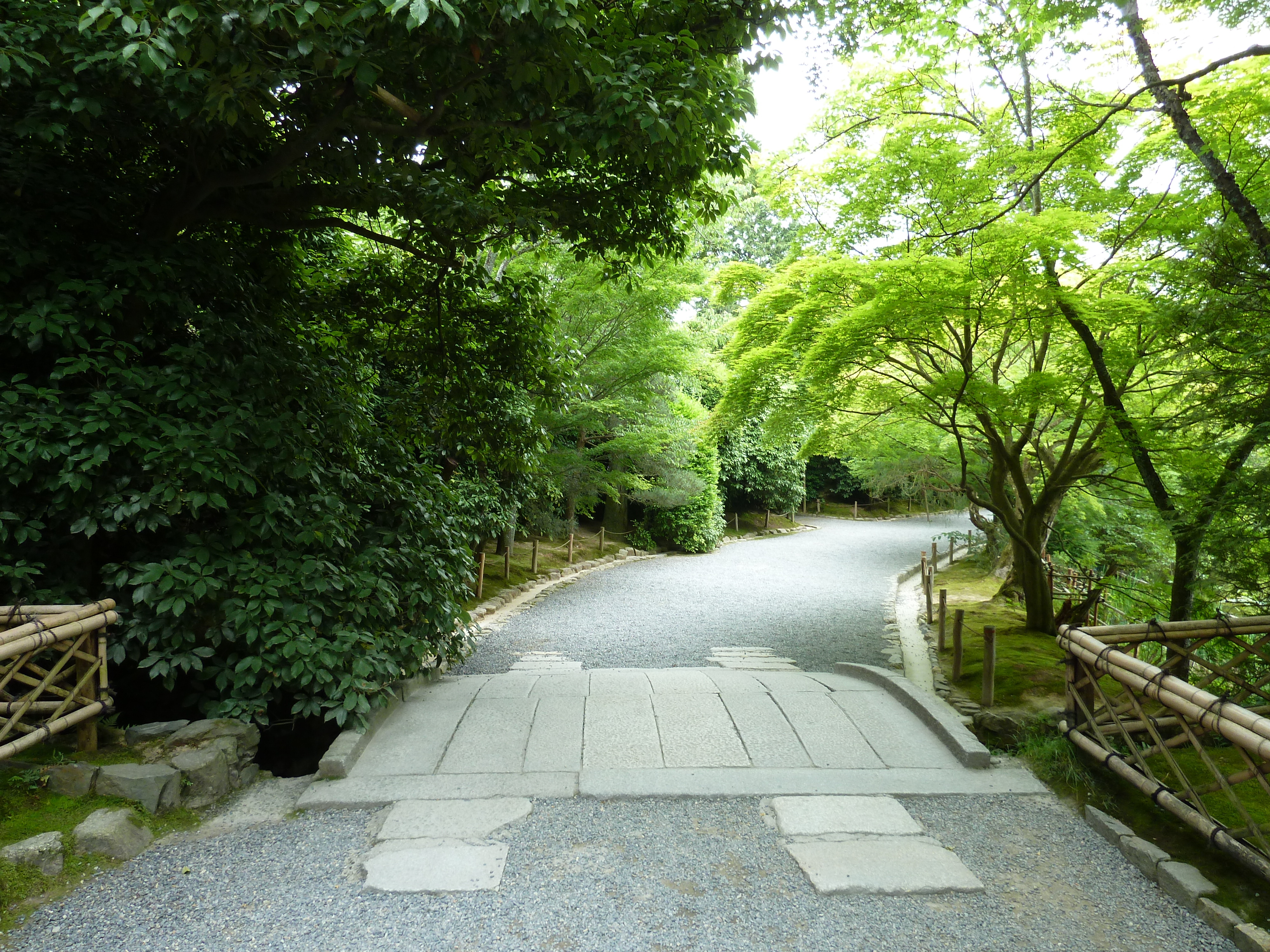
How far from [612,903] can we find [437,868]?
2.73ft

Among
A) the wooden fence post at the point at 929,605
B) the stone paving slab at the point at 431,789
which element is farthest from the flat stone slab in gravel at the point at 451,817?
the wooden fence post at the point at 929,605

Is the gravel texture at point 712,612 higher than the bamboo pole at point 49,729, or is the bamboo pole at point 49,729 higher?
the bamboo pole at point 49,729

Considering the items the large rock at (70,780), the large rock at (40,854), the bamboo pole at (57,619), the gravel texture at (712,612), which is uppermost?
the bamboo pole at (57,619)

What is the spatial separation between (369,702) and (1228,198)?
6.58 meters

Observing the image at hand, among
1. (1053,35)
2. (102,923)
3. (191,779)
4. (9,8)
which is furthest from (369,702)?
(1053,35)

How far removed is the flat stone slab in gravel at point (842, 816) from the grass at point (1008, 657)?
262cm

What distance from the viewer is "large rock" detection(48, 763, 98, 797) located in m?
3.24

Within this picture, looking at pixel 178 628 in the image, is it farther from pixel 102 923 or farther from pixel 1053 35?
pixel 1053 35

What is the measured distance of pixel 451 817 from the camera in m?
3.55

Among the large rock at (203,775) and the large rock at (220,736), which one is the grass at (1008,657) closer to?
the large rock at (220,736)

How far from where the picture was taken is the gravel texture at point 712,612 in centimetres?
833

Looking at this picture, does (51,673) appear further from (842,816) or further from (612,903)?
(842,816)

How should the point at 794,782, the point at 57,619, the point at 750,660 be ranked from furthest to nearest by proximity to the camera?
the point at 750,660 → the point at 794,782 → the point at 57,619

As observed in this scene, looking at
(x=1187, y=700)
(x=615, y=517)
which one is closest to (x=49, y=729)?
(x=1187, y=700)
